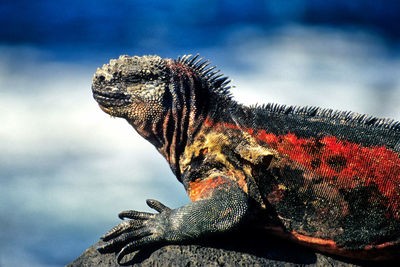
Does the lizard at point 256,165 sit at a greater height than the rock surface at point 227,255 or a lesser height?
greater

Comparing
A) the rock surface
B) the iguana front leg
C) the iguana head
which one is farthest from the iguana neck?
the rock surface

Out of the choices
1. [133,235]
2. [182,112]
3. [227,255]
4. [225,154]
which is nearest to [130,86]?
[182,112]

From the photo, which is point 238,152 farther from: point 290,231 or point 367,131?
point 367,131

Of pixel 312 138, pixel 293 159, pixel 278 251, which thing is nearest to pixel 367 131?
pixel 312 138

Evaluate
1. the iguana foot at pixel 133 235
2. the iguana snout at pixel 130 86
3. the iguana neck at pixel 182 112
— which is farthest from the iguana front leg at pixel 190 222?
the iguana snout at pixel 130 86

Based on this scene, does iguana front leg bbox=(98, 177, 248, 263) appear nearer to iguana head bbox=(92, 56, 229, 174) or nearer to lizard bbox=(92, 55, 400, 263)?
lizard bbox=(92, 55, 400, 263)

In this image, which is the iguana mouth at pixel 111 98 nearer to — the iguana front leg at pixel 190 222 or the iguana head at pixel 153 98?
the iguana head at pixel 153 98
